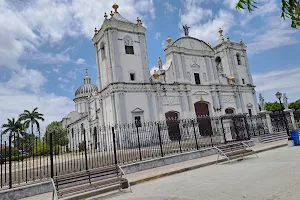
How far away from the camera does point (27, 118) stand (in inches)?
2125

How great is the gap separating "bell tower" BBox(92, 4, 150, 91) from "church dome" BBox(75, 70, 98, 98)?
81.5 feet

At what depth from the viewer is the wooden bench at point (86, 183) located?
6360mm

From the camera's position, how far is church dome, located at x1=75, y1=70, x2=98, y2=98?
4888 centimetres

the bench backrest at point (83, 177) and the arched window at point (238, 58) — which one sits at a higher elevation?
the arched window at point (238, 58)

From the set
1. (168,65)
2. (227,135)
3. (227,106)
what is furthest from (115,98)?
(227,106)

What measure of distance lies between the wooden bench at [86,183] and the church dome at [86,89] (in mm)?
42635

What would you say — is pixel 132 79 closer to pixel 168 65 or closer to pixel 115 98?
pixel 115 98

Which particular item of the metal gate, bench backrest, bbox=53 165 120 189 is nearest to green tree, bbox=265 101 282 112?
the metal gate

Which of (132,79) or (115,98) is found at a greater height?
(132,79)

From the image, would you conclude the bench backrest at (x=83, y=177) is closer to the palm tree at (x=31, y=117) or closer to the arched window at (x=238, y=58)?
the arched window at (x=238, y=58)

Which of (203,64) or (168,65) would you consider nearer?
(168,65)

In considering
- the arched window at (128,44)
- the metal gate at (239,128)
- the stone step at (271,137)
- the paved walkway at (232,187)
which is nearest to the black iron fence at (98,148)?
the metal gate at (239,128)

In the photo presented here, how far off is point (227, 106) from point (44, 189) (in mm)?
25320

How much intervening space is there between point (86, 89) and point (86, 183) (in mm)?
44731
